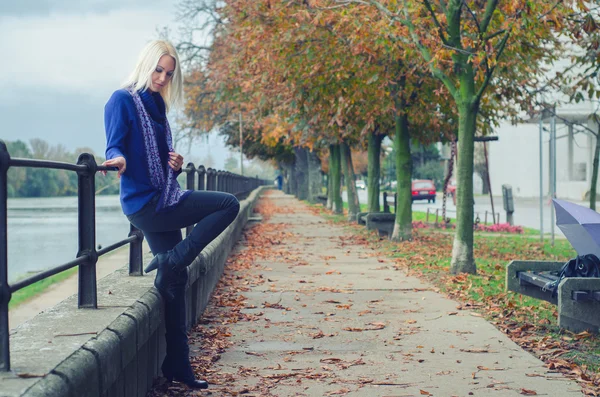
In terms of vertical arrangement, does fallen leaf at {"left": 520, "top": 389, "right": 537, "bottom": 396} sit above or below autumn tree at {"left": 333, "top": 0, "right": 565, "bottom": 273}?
below

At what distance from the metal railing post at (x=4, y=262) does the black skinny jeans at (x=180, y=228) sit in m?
1.70

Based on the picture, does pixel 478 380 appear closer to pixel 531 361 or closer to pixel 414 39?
pixel 531 361

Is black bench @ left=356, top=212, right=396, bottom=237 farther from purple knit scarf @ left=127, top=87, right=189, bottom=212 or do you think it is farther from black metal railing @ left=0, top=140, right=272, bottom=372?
purple knit scarf @ left=127, top=87, right=189, bottom=212

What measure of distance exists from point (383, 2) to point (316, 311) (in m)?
6.98

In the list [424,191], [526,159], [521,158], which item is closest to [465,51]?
[424,191]

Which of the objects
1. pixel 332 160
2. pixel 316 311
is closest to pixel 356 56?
pixel 316 311

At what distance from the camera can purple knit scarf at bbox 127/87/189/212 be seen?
191 inches

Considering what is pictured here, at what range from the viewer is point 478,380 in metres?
5.75

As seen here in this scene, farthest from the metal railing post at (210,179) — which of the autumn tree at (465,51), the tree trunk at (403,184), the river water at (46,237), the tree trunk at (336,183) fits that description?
the river water at (46,237)

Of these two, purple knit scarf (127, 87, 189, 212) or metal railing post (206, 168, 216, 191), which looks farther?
metal railing post (206, 168, 216, 191)

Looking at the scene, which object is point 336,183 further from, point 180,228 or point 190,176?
point 180,228

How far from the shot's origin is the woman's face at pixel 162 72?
4.94 meters

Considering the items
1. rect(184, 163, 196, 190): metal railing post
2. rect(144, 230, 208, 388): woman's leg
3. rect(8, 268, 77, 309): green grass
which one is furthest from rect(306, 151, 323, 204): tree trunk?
rect(144, 230, 208, 388): woman's leg

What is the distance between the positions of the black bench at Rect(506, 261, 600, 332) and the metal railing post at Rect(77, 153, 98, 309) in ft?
12.9
